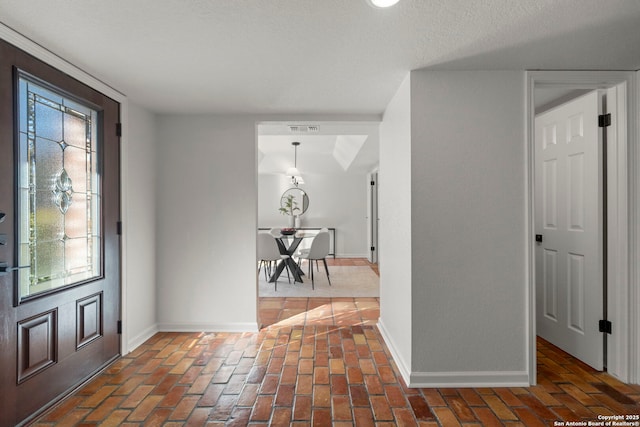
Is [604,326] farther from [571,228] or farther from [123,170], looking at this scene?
[123,170]

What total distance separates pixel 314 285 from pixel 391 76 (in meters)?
3.67

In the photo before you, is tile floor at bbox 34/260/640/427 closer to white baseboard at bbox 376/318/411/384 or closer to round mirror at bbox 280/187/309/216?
white baseboard at bbox 376/318/411/384

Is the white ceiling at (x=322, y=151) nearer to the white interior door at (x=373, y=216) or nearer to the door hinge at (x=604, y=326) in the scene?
the white interior door at (x=373, y=216)

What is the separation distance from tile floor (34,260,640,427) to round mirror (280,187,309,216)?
223 inches

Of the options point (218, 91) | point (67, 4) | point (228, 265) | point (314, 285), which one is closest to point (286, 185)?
point (314, 285)

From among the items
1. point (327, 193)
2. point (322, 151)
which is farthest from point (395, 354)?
point (327, 193)

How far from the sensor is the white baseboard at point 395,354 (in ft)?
7.78

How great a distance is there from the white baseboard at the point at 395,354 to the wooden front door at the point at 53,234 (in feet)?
7.14

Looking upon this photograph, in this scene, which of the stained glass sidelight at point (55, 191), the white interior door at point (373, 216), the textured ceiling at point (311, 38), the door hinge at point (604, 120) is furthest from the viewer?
the white interior door at point (373, 216)

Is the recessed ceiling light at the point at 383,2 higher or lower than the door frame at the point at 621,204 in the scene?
higher

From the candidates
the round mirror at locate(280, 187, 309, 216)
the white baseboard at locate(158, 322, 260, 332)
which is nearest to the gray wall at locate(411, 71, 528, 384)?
the white baseboard at locate(158, 322, 260, 332)

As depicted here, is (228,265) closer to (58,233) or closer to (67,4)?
(58,233)

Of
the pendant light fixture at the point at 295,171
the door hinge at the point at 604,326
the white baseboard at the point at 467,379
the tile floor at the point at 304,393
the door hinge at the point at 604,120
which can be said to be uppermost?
the pendant light fixture at the point at 295,171

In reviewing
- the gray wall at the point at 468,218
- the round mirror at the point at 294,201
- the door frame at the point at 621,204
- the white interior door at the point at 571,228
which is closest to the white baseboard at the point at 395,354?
the gray wall at the point at 468,218
